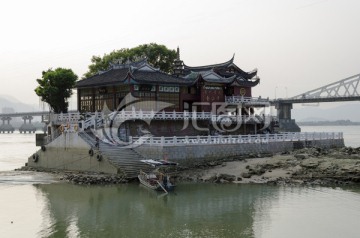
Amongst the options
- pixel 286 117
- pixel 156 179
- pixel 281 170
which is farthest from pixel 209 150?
pixel 286 117

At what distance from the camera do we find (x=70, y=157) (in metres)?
47.6

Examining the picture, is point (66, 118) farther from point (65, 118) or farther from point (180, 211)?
point (180, 211)

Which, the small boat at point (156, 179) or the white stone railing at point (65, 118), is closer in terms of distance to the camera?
the small boat at point (156, 179)

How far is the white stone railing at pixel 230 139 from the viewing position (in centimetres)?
4422

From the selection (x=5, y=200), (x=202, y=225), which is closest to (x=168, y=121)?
(x=5, y=200)

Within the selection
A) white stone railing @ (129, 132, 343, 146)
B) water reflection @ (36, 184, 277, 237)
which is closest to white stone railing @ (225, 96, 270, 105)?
white stone railing @ (129, 132, 343, 146)

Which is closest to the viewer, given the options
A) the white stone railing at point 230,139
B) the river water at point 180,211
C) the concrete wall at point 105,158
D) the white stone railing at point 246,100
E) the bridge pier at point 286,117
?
the river water at point 180,211

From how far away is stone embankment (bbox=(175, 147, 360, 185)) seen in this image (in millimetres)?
41284

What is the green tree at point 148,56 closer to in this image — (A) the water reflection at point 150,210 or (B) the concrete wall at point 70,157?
(B) the concrete wall at point 70,157

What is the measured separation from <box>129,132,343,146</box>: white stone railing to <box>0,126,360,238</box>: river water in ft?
17.2

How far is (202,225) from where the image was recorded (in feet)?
91.8

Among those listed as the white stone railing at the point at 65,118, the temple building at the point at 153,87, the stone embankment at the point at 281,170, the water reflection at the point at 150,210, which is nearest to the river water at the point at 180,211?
the water reflection at the point at 150,210

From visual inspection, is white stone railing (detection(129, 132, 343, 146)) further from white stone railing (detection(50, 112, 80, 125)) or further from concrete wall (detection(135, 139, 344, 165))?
white stone railing (detection(50, 112, 80, 125))

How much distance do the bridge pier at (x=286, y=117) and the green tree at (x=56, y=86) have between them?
73.2 metres
